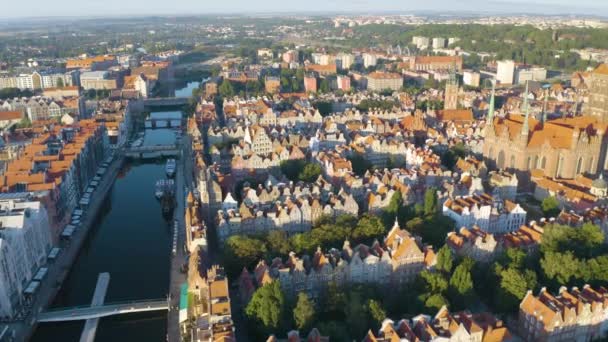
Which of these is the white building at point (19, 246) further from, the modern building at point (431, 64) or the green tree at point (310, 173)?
the modern building at point (431, 64)

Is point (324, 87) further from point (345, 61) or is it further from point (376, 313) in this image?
point (376, 313)

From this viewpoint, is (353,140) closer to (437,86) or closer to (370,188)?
(370,188)

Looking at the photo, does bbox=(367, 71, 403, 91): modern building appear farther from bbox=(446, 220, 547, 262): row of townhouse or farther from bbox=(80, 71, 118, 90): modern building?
bbox=(446, 220, 547, 262): row of townhouse

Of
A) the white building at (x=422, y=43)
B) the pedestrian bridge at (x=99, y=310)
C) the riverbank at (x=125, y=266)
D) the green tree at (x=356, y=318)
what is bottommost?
the riverbank at (x=125, y=266)

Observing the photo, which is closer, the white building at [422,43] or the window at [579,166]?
the window at [579,166]

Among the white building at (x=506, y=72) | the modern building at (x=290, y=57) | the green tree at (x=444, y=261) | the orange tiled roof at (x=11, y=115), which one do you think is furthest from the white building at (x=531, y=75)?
the orange tiled roof at (x=11, y=115)

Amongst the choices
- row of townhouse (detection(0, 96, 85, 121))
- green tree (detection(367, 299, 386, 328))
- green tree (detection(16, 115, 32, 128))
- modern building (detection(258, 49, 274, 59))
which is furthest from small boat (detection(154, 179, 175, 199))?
modern building (detection(258, 49, 274, 59))
